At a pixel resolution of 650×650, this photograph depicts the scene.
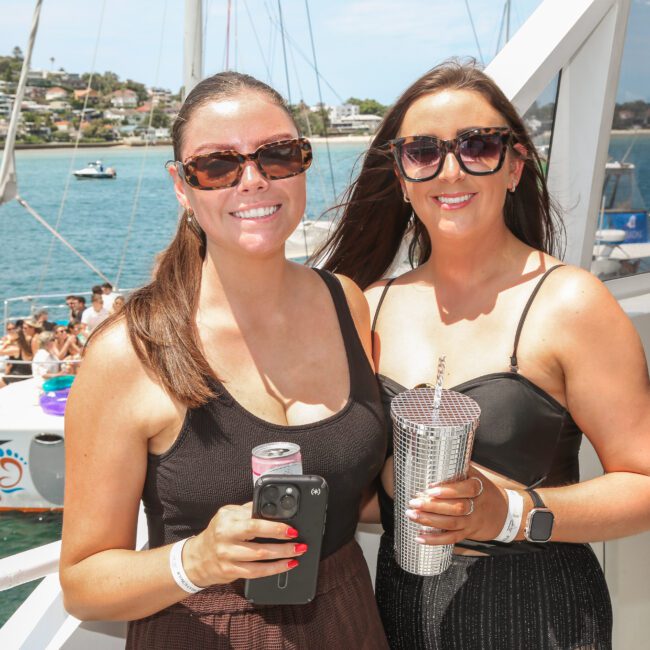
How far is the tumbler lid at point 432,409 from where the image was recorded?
4.25 feet

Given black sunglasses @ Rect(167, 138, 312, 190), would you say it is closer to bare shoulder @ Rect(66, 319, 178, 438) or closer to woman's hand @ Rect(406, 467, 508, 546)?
bare shoulder @ Rect(66, 319, 178, 438)

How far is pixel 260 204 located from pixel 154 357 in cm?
37

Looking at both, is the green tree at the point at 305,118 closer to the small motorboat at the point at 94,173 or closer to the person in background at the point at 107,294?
the person in background at the point at 107,294

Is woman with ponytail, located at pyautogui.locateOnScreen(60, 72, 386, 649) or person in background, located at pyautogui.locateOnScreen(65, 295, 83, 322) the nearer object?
woman with ponytail, located at pyautogui.locateOnScreen(60, 72, 386, 649)

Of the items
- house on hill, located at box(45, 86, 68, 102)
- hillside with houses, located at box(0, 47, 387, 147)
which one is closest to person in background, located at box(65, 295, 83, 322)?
hillside with houses, located at box(0, 47, 387, 147)

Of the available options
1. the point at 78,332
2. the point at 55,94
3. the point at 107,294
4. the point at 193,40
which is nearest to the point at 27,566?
the point at 193,40

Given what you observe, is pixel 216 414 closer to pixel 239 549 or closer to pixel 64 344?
pixel 239 549

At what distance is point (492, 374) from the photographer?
5.37 ft

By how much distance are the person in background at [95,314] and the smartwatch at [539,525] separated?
489 inches

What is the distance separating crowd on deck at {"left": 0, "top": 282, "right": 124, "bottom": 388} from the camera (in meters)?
12.2

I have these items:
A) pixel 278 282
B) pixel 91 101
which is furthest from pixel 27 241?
pixel 278 282

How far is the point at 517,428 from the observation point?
5.22 ft

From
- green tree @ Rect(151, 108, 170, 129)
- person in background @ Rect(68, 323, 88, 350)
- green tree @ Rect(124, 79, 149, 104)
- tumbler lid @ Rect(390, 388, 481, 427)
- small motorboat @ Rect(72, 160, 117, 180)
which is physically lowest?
person in background @ Rect(68, 323, 88, 350)

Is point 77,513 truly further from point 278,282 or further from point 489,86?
point 489,86
